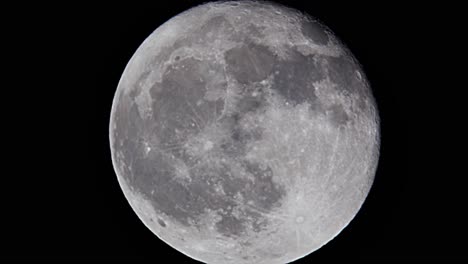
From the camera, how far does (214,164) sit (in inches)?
192

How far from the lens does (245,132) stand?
4828mm

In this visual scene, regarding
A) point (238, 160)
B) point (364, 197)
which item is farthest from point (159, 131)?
point (364, 197)

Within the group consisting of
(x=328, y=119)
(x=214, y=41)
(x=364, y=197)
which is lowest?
(x=364, y=197)

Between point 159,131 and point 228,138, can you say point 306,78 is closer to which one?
point 228,138

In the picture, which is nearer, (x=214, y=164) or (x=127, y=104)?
(x=214, y=164)

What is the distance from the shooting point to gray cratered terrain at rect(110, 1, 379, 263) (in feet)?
15.9

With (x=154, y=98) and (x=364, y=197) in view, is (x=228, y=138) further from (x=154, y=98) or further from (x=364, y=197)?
(x=364, y=197)

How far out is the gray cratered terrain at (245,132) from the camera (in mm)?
4855

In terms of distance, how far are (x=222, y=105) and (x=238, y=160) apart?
41cm

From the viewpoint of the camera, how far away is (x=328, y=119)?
501 cm

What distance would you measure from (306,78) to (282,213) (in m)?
1.01

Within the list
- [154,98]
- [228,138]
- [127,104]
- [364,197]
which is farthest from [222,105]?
[364,197]

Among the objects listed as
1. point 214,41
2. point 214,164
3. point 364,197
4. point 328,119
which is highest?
point 214,41

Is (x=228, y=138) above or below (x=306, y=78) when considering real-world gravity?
below
